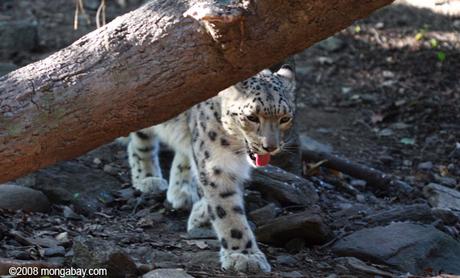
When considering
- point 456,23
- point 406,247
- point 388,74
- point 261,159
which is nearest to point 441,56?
point 388,74

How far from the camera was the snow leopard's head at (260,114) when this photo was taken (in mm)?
5293

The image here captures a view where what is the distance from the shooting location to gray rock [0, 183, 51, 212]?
5.74 m

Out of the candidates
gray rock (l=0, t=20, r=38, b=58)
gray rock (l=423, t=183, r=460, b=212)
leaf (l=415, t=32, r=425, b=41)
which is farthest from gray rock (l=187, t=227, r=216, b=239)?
leaf (l=415, t=32, r=425, b=41)

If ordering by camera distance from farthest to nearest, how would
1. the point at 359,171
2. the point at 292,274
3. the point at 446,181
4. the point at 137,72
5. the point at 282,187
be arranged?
the point at 446,181 < the point at 359,171 < the point at 282,187 < the point at 292,274 < the point at 137,72

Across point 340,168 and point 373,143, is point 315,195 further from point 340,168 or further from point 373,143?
point 373,143

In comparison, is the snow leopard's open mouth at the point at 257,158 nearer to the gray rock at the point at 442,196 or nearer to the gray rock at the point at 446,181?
the gray rock at the point at 442,196

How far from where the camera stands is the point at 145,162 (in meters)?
7.36

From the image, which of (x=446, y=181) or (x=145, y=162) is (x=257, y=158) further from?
(x=446, y=181)

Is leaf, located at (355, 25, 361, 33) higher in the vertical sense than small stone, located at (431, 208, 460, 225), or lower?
higher

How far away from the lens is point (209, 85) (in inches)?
158

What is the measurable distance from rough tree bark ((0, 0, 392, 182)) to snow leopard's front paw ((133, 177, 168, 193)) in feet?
9.66

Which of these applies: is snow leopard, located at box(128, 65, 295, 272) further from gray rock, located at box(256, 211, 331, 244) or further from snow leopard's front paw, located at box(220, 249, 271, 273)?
gray rock, located at box(256, 211, 331, 244)

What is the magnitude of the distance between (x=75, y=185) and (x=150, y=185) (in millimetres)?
810

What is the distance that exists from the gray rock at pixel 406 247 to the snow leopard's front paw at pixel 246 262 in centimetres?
62
